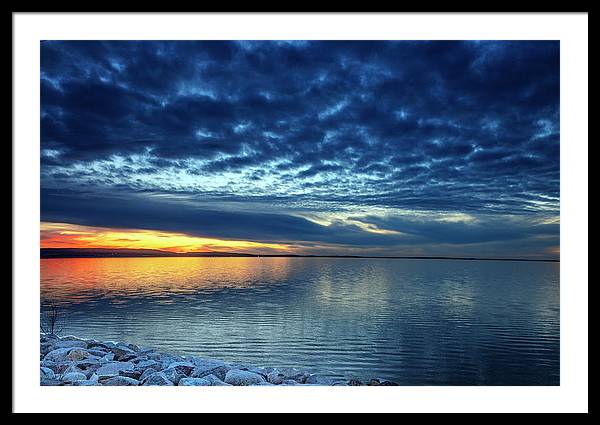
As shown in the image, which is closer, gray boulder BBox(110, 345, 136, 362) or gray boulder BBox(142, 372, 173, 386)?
gray boulder BBox(142, 372, 173, 386)

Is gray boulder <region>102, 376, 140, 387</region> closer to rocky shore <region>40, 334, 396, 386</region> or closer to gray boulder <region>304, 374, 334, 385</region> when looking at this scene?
rocky shore <region>40, 334, 396, 386</region>

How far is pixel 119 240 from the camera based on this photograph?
1035 centimetres

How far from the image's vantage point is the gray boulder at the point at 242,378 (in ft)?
9.97

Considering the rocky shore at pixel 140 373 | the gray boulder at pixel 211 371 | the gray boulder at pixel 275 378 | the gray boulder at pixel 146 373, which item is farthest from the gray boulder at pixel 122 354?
the gray boulder at pixel 275 378

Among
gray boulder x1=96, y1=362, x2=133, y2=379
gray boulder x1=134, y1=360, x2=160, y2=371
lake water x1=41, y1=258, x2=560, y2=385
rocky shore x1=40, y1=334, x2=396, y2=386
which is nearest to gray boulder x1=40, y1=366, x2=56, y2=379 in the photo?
rocky shore x1=40, y1=334, x2=396, y2=386

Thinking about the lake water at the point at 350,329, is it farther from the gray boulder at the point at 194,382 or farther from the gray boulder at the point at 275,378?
the gray boulder at the point at 194,382

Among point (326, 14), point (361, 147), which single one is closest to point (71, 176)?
point (361, 147)

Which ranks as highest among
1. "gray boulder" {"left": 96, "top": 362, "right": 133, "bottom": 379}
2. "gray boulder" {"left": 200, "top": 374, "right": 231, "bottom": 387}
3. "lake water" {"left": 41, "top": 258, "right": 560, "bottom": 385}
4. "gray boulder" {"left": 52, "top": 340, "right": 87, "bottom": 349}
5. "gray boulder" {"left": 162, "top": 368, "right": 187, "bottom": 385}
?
"gray boulder" {"left": 96, "top": 362, "right": 133, "bottom": 379}

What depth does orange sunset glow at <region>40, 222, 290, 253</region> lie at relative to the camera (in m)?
8.28

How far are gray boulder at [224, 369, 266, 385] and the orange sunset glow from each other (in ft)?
13.2
